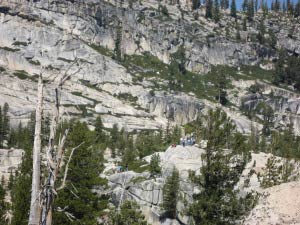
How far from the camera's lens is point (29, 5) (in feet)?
611

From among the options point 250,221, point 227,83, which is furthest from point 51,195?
point 227,83

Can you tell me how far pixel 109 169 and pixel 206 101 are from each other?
96.6m

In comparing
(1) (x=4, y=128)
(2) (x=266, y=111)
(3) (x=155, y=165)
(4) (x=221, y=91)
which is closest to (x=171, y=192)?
(3) (x=155, y=165)

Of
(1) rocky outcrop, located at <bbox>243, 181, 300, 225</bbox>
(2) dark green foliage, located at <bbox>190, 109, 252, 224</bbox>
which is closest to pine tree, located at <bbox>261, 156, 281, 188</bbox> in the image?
(2) dark green foliage, located at <bbox>190, 109, 252, 224</bbox>

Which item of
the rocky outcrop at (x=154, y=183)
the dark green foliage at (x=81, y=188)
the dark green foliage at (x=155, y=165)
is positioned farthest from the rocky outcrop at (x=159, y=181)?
the dark green foliage at (x=81, y=188)

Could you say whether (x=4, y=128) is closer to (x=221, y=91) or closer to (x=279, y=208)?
(x=221, y=91)

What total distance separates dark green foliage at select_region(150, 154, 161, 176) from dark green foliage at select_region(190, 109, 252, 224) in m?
35.9

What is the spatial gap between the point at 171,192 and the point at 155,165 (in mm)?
6184

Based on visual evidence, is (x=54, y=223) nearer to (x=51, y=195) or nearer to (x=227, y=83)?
(x=51, y=195)

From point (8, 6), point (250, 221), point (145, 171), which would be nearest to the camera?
point (250, 221)

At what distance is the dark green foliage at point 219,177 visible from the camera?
1010 inches

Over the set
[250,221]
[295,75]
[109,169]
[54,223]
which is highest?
[295,75]

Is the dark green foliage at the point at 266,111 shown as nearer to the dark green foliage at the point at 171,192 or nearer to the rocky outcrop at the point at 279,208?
the dark green foliage at the point at 171,192

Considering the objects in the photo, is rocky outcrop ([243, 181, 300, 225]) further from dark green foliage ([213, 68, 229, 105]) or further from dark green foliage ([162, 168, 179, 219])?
dark green foliage ([213, 68, 229, 105])
